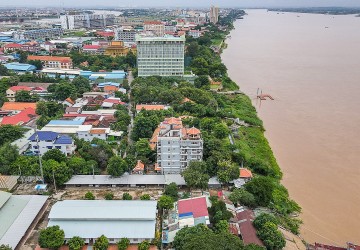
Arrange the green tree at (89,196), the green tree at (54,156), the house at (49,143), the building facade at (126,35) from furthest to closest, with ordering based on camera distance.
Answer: the building facade at (126,35) → the house at (49,143) → the green tree at (54,156) → the green tree at (89,196)

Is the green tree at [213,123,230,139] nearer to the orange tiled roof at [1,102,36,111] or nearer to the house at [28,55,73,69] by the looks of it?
the orange tiled roof at [1,102,36,111]

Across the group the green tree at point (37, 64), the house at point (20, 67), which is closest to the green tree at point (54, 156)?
the house at point (20, 67)

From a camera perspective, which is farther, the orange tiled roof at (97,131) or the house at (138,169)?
the orange tiled roof at (97,131)

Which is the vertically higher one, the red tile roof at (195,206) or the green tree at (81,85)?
the green tree at (81,85)

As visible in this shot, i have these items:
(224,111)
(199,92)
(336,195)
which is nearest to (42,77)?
(199,92)

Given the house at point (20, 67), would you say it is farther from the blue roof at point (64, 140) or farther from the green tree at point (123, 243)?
the green tree at point (123, 243)

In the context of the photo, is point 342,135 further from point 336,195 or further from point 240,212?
point 240,212

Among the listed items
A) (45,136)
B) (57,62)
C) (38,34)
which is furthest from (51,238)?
(38,34)
